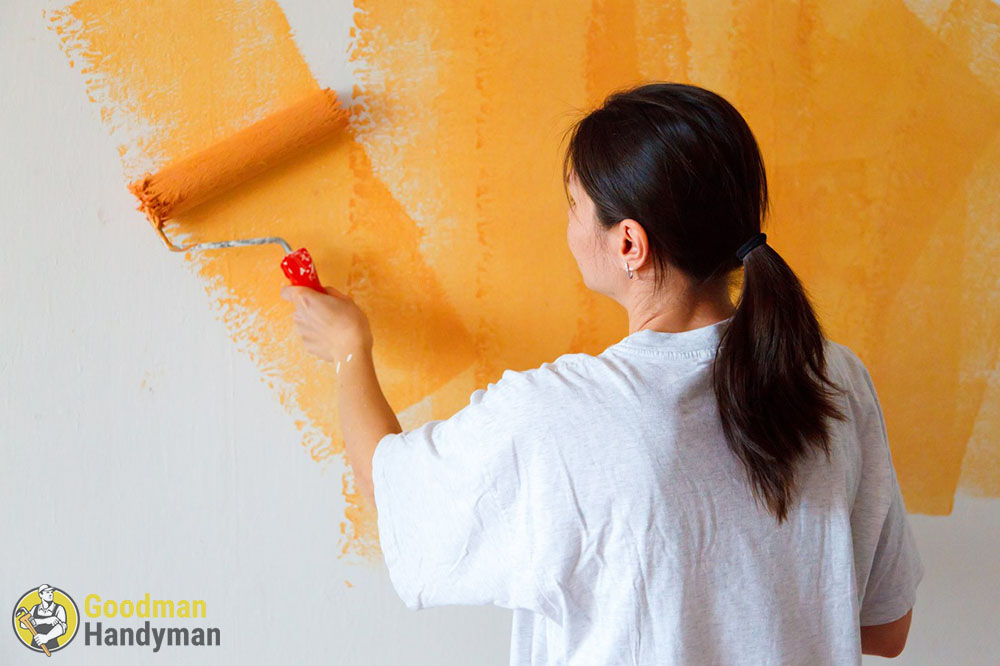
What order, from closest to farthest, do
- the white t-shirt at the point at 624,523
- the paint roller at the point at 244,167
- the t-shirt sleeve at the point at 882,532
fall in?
1. the white t-shirt at the point at 624,523
2. the t-shirt sleeve at the point at 882,532
3. the paint roller at the point at 244,167

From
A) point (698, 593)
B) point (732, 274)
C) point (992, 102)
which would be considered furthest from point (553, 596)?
point (992, 102)

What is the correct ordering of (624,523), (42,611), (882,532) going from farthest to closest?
(42,611) → (882,532) → (624,523)

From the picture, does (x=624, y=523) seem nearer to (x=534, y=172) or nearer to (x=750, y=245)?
(x=750, y=245)

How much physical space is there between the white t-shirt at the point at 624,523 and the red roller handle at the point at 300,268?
27 centimetres

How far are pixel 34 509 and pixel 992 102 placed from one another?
1.38 m

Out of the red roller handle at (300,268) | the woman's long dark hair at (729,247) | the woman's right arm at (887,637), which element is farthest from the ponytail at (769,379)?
the red roller handle at (300,268)

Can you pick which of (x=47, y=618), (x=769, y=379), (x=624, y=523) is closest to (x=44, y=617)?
(x=47, y=618)

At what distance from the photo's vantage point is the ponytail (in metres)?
0.64

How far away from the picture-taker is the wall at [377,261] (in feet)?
2.94

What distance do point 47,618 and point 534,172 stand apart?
0.83m

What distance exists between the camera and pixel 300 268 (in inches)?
34.1

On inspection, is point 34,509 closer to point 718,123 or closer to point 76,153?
point 76,153

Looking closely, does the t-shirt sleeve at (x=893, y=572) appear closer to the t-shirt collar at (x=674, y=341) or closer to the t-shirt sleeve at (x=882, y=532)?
the t-shirt sleeve at (x=882, y=532)

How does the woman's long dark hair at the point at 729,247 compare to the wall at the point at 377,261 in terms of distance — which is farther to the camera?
the wall at the point at 377,261
